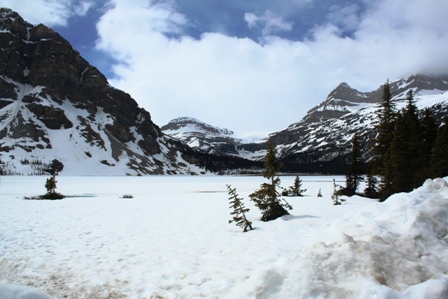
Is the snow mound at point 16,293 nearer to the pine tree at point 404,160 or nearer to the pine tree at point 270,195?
the pine tree at point 270,195

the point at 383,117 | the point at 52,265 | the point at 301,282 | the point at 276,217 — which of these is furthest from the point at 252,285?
the point at 383,117

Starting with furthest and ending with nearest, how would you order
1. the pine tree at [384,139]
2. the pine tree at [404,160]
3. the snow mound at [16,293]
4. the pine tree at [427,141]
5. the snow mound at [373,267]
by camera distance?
the pine tree at [384,139] < the pine tree at [427,141] < the pine tree at [404,160] < the snow mound at [373,267] < the snow mound at [16,293]

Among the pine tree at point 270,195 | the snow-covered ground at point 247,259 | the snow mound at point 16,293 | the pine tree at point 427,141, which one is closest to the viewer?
the snow mound at point 16,293

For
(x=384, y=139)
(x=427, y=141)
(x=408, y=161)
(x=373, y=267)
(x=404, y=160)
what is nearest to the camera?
(x=373, y=267)

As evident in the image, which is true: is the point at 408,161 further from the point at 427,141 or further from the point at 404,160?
the point at 427,141

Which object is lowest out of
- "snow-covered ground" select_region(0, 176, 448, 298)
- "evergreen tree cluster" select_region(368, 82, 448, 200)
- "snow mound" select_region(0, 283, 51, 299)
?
"snow-covered ground" select_region(0, 176, 448, 298)

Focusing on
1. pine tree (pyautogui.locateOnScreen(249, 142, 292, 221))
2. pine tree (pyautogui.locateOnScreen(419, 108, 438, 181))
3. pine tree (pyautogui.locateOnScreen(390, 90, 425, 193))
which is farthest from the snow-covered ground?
pine tree (pyautogui.locateOnScreen(419, 108, 438, 181))

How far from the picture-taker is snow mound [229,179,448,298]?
457cm

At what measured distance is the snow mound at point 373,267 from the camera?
457cm

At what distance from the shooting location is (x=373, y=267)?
5055mm

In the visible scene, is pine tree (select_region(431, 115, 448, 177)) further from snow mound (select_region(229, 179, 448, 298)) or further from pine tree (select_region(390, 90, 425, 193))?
snow mound (select_region(229, 179, 448, 298))

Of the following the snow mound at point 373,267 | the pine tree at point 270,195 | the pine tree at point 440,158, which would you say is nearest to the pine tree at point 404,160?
the pine tree at point 440,158

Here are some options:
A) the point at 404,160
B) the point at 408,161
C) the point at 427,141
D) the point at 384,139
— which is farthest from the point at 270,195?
the point at 427,141

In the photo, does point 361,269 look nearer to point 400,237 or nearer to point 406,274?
point 406,274
